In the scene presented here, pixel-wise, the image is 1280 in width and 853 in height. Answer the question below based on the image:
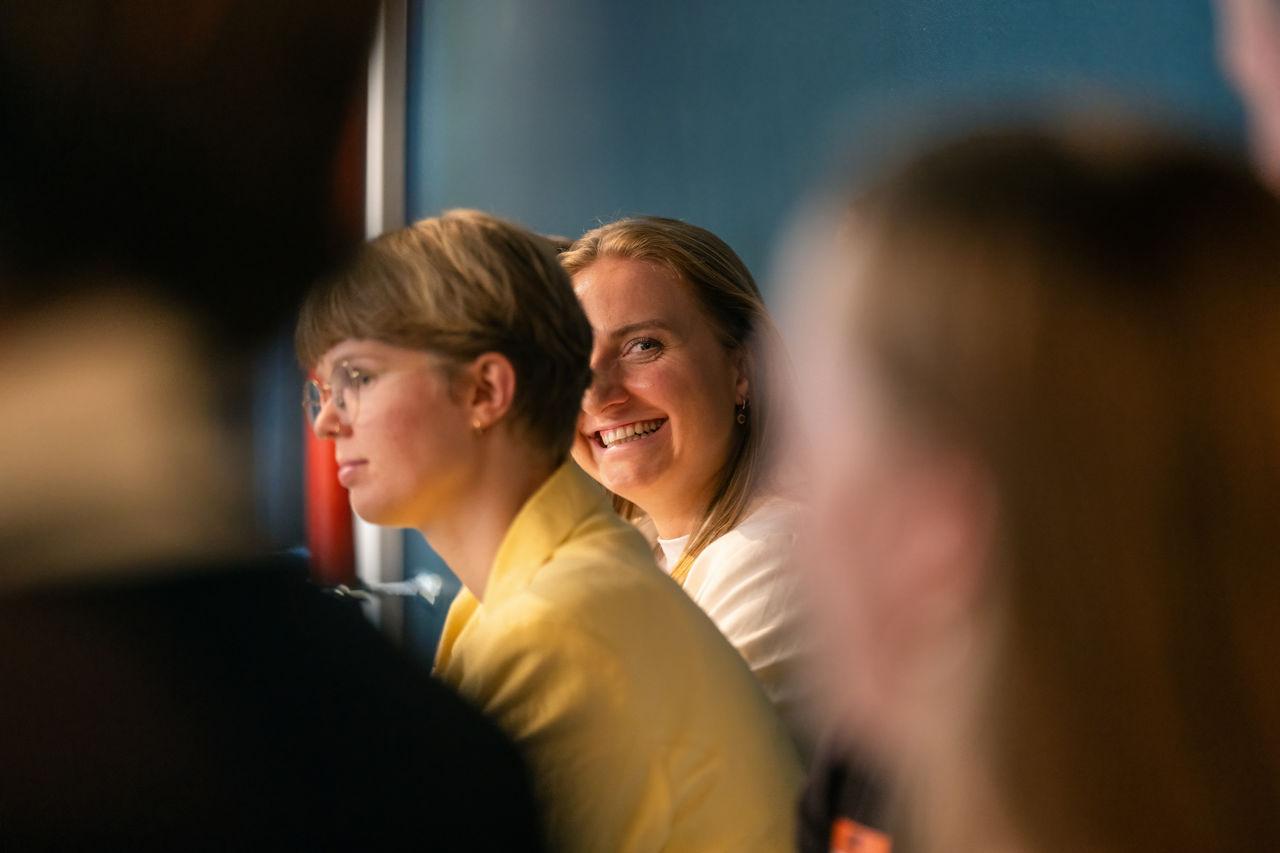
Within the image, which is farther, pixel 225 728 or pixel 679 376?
pixel 679 376

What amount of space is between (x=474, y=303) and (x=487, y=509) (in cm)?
17

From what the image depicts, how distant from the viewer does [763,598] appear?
55.3 inches

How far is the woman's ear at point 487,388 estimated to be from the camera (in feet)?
3.29

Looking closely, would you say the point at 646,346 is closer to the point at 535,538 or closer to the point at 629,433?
the point at 629,433

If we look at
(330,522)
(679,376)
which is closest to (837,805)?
(679,376)

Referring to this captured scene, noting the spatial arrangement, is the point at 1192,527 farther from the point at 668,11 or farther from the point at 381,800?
the point at 668,11

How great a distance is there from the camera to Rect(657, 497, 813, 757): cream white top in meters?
1.33

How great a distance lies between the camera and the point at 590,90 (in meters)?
3.15

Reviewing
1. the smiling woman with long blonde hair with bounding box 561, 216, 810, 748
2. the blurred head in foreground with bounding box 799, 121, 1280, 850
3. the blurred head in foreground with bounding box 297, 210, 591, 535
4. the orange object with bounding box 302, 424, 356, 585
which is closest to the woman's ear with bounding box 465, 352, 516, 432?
the blurred head in foreground with bounding box 297, 210, 591, 535

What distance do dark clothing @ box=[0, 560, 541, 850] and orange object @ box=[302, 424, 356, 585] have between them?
3.53m

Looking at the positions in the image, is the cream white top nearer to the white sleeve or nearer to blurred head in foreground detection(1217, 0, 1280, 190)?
the white sleeve

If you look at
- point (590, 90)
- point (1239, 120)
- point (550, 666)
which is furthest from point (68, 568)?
point (590, 90)

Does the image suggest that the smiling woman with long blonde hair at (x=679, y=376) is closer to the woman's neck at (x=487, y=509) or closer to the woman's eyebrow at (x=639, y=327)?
the woman's eyebrow at (x=639, y=327)

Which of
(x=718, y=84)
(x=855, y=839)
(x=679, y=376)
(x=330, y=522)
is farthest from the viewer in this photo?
(x=330, y=522)
